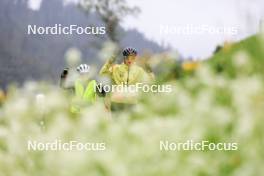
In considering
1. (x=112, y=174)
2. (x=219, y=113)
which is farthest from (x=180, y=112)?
(x=112, y=174)

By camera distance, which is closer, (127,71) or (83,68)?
(83,68)

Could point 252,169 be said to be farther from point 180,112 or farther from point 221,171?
point 180,112
